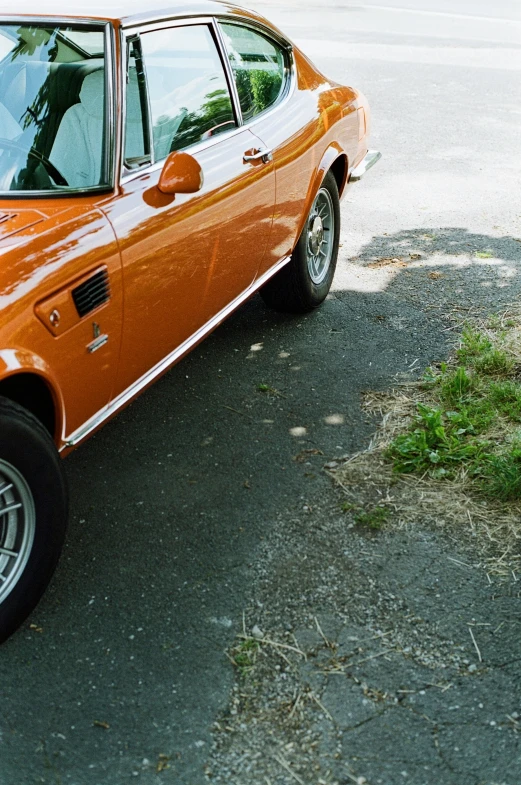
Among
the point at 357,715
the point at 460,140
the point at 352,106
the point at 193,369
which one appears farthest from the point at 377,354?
the point at 460,140

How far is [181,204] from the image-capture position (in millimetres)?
3506

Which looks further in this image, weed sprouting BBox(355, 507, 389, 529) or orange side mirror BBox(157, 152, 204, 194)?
weed sprouting BBox(355, 507, 389, 529)

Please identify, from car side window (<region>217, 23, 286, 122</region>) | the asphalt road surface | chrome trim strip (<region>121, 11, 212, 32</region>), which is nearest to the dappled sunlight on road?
the asphalt road surface

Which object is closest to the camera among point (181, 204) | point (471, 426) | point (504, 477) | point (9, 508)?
point (9, 508)

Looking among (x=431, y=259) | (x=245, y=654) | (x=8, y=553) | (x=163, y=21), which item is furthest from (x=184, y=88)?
(x=431, y=259)

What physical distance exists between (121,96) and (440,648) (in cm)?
231

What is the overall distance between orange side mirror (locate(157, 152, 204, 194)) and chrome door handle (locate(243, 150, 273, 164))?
83cm

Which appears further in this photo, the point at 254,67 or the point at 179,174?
the point at 254,67

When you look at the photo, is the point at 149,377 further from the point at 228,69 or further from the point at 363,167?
the point at 363,167

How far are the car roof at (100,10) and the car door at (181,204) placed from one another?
74 mm

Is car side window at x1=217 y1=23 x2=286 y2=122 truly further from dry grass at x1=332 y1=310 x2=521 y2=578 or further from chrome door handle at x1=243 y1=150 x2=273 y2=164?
dry grass at x1=332 y1=310 x2=521 y2=578

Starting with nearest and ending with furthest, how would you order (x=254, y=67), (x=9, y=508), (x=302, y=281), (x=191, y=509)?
(x=9, y=508) < (x=191, y=509) < (x=254, y=67) < (x=302, y=281)

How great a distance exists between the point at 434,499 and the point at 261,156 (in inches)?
72.2

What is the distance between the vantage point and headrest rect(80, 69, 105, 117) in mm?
3332
